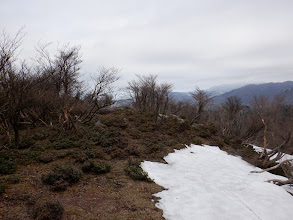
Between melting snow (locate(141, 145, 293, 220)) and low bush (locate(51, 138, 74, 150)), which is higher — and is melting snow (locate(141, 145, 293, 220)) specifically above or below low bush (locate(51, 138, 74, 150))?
below

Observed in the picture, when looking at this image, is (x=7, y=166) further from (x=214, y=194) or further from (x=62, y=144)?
(x=214, y=194)

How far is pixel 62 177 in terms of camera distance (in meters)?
5.52

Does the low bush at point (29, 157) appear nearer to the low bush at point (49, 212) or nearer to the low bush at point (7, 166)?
the low bush at point (7, 166)

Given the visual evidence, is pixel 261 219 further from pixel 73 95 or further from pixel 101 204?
pixel 73 95

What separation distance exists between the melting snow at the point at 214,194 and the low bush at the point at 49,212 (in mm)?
2796

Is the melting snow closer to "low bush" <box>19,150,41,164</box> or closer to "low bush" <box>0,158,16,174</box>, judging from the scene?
"low bush" <box>19,150,41,164</box>

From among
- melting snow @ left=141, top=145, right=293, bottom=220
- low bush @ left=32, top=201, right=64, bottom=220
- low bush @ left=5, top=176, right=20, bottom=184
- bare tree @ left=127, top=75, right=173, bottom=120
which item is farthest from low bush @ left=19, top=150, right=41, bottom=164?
bare tree @ left=127, top=75, right=173, bottom=120

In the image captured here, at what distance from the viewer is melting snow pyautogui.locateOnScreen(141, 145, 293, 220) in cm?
468

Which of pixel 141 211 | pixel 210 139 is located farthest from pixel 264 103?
pixel 141 211

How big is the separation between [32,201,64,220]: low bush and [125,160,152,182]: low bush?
129 inches

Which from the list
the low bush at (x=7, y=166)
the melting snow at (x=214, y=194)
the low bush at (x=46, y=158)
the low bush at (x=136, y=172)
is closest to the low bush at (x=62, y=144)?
the low bush at (x=46, y=158)

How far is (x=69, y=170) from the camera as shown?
576 cm

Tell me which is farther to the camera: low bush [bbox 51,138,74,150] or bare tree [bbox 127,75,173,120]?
bare tree [bbox 127,75,173,120]

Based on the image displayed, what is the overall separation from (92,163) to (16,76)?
498cm
